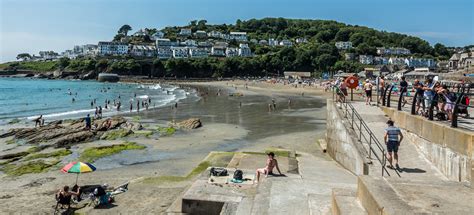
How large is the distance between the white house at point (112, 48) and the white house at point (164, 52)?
14.5m

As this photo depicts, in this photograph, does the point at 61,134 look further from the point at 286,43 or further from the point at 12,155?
the point at 286,43

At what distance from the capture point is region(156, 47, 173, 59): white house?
554 feet

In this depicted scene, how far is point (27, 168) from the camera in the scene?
16.5 metres

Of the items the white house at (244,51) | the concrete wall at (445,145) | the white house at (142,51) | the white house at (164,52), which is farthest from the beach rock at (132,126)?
the white house at (164,52)

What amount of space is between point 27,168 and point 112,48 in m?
167

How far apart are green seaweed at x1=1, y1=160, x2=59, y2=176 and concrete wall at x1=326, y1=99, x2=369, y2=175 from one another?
12.3m

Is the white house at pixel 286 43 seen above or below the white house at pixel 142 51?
above

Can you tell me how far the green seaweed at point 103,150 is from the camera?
1849 cm

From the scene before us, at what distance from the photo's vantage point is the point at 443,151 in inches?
326

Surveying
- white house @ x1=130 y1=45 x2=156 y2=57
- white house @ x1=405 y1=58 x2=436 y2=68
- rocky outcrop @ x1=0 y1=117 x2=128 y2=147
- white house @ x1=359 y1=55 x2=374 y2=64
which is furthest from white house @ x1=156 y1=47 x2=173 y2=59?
rocky outcrop @ x1=0 y1=117 x2=128 y2=147

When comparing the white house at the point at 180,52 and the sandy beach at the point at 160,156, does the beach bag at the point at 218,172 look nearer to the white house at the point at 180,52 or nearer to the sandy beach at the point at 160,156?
the sandy beach at the point at 160,156

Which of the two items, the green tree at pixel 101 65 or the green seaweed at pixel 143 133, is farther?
the green tree at pixel 101 65

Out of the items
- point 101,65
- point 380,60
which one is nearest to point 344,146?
point 101,65

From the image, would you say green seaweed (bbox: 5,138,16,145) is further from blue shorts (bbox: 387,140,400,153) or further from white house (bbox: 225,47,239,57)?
white house (bbox: 225,47,239,57)
